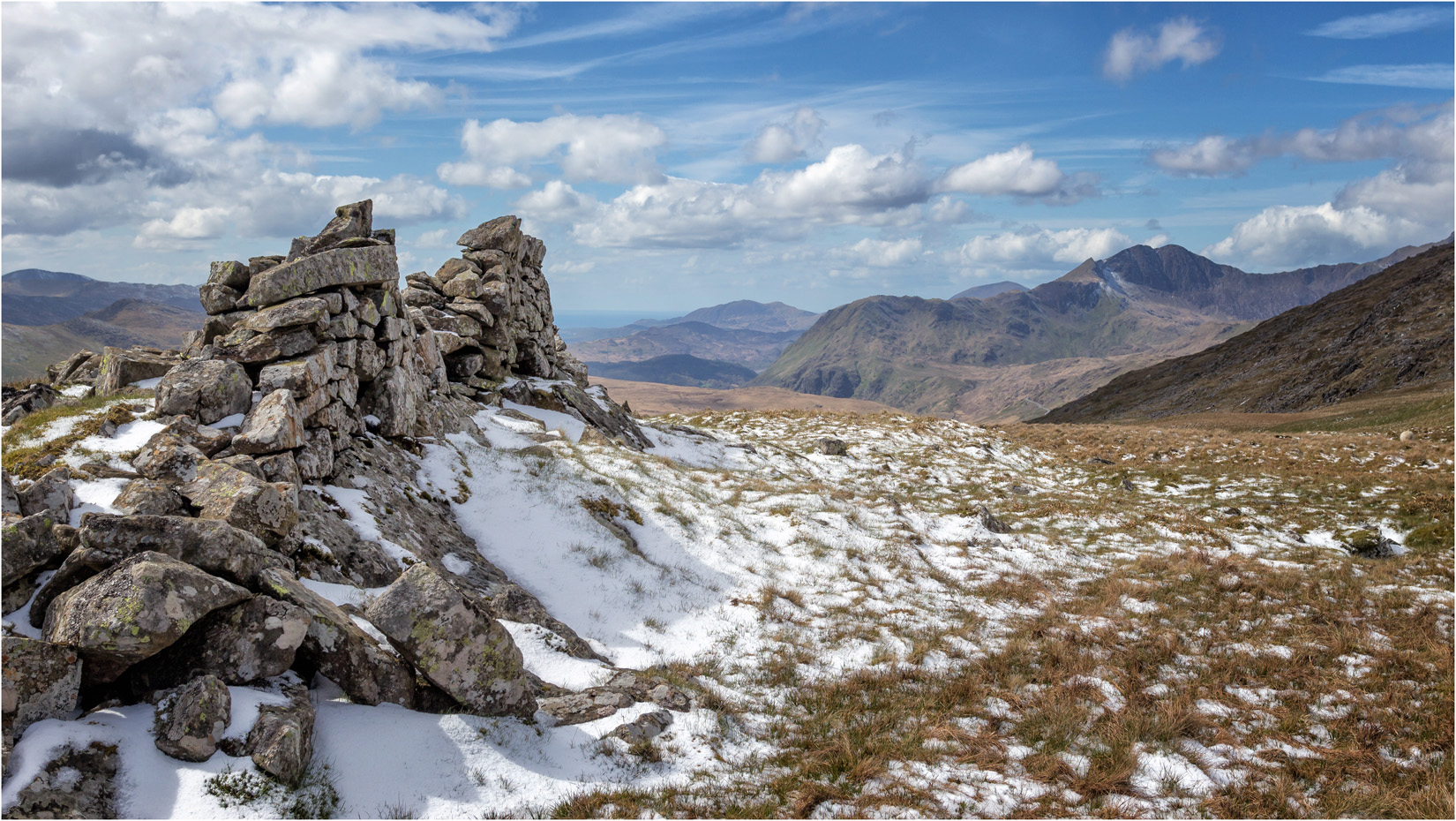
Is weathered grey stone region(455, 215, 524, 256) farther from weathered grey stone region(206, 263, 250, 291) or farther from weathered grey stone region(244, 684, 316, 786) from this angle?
weathered grey stone region(244, 684, 316, 786)

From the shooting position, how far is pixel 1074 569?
22.1 metres

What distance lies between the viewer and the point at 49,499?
984 cm

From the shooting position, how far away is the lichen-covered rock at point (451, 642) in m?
9.48

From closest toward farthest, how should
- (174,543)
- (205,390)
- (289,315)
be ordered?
(174,543) < (205,390) < (289,315)

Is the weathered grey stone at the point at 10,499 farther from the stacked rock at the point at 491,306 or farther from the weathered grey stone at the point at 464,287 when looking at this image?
the weathered grey stone at the point at 464,287

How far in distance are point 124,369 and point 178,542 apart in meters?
15.7

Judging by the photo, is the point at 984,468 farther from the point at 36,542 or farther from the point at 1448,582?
the point at 36,542

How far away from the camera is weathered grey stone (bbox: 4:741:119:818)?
253 inches

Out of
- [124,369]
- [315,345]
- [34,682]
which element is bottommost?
[34,682]

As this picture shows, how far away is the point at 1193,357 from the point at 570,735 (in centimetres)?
18030

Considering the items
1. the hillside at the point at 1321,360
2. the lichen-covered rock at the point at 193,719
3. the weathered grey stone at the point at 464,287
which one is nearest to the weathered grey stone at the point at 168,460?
the lichen-covered rock at the point at 193,719

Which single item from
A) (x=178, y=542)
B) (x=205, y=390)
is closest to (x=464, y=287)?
(x=205, y=390)

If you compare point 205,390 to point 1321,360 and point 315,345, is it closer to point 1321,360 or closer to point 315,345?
point 315,345

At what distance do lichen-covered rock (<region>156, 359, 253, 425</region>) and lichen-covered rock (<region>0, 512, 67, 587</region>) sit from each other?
8.11 metres
